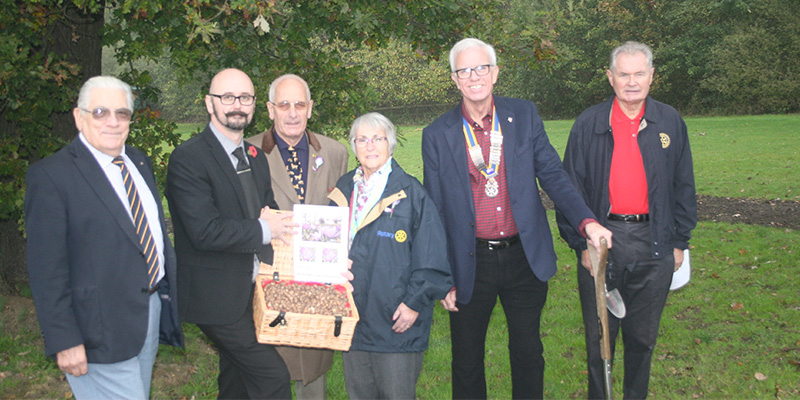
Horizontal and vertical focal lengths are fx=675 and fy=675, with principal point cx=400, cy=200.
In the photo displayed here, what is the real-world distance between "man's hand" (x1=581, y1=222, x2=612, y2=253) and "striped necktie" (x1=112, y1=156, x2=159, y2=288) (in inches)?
108

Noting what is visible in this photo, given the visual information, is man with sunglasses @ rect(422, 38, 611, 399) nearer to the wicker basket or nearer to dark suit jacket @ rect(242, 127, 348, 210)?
dark suit jacket @ rect(242, 127, 348, 210)

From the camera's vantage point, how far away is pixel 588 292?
202 inches

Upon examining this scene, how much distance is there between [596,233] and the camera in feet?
14.6

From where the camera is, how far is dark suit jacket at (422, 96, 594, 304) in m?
4.73

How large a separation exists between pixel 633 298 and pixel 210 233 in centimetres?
314

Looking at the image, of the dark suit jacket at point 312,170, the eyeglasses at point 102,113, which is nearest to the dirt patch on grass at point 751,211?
the dark suit jacket at point 312,170

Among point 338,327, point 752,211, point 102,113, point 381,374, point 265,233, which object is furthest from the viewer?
point 752,211

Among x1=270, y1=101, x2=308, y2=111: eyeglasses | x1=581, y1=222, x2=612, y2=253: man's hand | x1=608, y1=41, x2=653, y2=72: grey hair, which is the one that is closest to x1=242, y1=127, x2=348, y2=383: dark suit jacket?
x1=270, y1=101, x2=308, y2=111: eyeglasses

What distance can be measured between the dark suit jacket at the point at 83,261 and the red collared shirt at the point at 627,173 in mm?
3331

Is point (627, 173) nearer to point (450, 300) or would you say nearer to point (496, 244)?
point (496, 244)

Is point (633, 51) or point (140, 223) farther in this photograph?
point (633, 51)

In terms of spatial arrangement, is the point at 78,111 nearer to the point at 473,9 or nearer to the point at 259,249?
the point at 259,249

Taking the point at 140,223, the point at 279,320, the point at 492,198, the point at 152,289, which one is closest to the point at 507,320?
the point at 492,198

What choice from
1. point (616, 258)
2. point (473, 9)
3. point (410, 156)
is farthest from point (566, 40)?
point (616, 258)
